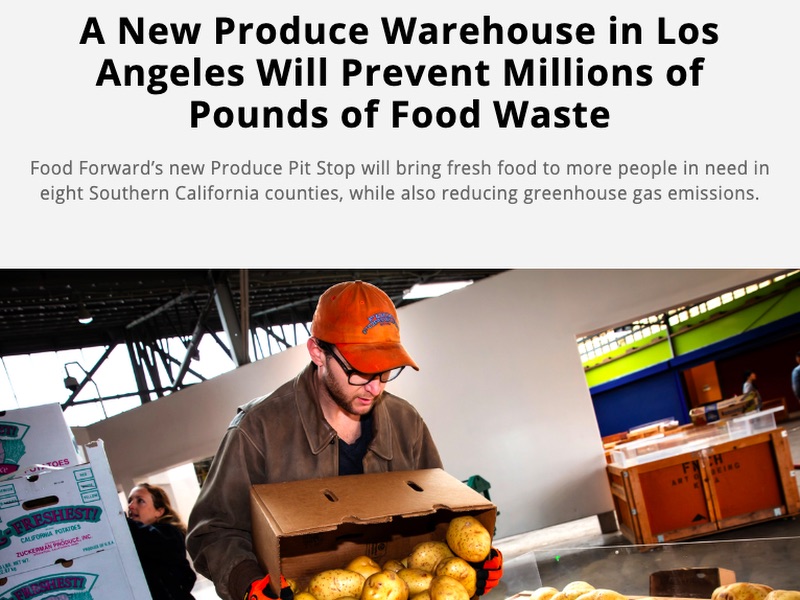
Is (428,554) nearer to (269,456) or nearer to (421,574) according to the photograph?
(421,574)

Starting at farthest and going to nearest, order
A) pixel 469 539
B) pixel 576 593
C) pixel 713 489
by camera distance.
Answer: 1. pixel 713 489
2. pixel 576 593
3. pixel 469 539

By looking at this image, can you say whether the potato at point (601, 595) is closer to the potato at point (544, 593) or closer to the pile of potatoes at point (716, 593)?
the pile of potatoes at point (716, 593)

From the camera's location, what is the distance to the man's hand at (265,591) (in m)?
1.41

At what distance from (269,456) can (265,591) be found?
49 cm

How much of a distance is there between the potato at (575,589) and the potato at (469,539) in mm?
278

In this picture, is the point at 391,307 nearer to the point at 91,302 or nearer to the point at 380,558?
the point at 380,558

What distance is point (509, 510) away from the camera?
21.5 feet

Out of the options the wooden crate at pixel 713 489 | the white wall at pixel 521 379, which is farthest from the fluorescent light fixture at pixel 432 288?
the wooden crate at pixel 713 489

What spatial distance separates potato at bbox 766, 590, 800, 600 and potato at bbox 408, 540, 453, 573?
0.70 m

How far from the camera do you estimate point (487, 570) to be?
5.38 feet

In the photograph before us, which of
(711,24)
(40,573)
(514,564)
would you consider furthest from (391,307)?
(711,24)

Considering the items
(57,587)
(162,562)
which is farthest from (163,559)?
(57,587)

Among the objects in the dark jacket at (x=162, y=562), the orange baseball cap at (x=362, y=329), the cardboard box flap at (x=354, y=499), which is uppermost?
the orange baseball cap at (x=362, y=329)

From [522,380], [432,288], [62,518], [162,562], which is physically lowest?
[522,380]
